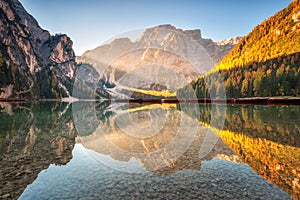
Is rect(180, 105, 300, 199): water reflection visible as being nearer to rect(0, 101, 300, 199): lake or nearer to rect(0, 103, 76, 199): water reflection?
rect(0, 101, 300, 199): lake

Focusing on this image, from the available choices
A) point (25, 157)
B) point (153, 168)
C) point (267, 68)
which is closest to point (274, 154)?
point (153, 168)

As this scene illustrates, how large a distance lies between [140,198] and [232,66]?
15777cm

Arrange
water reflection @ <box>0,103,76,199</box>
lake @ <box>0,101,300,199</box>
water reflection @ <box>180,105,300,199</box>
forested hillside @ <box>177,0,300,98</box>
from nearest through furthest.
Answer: lake @ <box>0,101,300,199</box> < water reflection @ <box>0,103,76,199</box> < water reflection @ <box>180,105,300,199</box> < forested hillside @ <box>177,0,300,98</box>

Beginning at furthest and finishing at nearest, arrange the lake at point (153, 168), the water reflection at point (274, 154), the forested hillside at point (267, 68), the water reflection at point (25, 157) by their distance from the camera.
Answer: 1. the forested hillside at point (267, 68)
2. the water reflection at point (274, 154)
3. the water reflection at point (25, 157)
4. the lake at point (153, 168)

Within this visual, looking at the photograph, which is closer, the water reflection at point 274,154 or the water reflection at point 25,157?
the water reflection at point 25,157

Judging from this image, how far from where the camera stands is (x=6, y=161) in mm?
10469

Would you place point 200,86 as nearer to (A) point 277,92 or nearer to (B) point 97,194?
(A) point 277,92

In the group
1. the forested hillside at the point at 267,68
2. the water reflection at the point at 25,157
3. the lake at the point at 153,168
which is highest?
the forested hillside at the point at 267,68

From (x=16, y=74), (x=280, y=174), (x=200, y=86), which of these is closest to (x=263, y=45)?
(x=200, y=86)

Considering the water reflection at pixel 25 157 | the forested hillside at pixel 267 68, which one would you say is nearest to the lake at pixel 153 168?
the water reflection at pixel 25 157

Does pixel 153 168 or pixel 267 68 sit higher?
pixel 267 68

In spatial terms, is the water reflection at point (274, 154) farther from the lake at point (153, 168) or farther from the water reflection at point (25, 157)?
the water reflection at point (25, 157)

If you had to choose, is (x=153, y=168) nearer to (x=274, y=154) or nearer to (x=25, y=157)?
(x=274, y=154)

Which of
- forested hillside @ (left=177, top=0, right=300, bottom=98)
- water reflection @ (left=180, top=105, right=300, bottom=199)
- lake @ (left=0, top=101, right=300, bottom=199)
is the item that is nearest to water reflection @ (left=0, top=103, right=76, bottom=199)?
lake @ (left=0, top=101, right=300, bottom=199)
